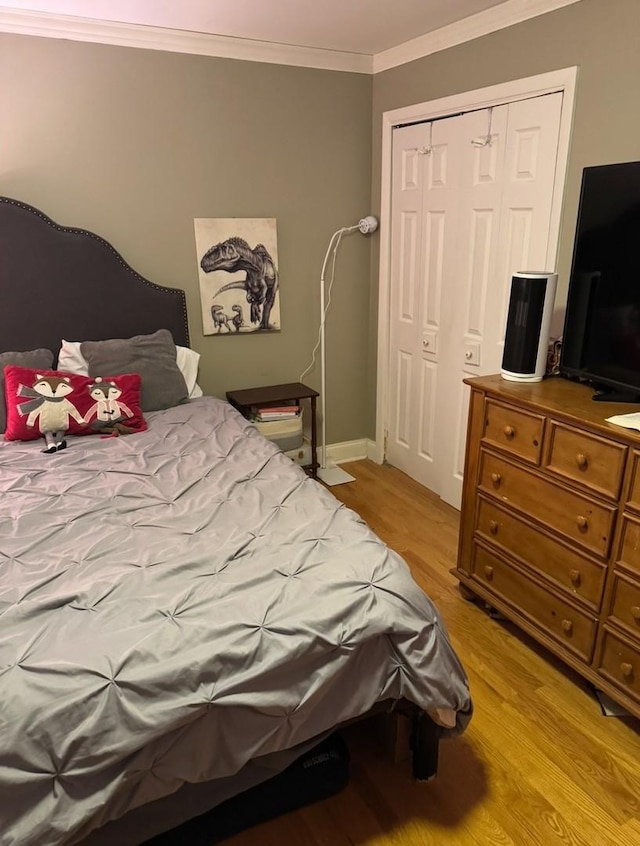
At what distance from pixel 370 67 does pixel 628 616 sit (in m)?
3.08

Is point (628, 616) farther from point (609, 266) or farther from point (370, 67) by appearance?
point (370, 67)

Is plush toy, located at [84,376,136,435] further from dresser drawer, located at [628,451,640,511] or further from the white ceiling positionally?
dresser drawer, located at [628,451,640,511]

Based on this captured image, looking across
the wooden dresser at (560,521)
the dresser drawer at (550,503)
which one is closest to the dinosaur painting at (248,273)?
the wooden dresser at (560,521)

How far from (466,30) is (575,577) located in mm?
2414

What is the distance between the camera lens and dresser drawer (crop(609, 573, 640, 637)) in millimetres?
1772

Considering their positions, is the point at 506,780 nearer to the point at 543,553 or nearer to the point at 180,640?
the point at 543,553

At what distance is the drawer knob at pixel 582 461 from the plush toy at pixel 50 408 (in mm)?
1964

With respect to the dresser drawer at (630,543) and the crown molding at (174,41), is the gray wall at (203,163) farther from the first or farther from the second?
the dresser drawer at (630,543)

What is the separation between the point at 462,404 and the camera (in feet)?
10.3

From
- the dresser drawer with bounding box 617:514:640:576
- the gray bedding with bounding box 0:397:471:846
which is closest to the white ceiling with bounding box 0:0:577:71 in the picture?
the dresser drawer with bounding box 617:514:640:576

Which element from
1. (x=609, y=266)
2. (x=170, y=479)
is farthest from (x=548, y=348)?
(x=170, y=479)

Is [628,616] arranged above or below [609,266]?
below

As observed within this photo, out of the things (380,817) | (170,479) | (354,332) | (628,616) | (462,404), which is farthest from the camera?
(354,332)

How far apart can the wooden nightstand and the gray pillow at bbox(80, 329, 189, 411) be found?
1.24ft
